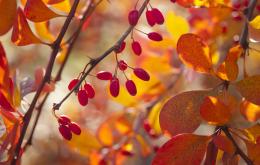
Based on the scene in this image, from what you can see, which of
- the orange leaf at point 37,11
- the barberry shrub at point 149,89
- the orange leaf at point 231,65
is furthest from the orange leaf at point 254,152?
the orange leaf at point 37,11

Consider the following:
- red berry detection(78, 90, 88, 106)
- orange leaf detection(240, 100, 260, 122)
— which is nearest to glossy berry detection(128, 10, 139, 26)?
red berry detection(78, 90, 88, 106)

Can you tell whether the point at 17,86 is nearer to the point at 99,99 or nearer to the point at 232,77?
the point at 232,77

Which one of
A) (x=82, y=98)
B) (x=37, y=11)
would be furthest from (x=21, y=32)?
(x=82, y=98)

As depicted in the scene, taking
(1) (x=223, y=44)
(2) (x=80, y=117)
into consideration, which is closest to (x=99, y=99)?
(2) (x=80, y=117)

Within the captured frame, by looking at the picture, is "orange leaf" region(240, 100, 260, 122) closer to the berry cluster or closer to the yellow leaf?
the yellow leaf

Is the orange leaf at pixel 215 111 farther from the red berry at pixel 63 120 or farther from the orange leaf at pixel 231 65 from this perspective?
the red berry at pixel 63 120

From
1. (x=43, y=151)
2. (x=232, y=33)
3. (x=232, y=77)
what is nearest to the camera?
(x=232, y=77)
